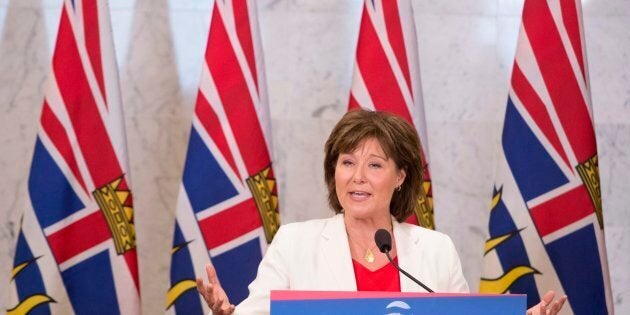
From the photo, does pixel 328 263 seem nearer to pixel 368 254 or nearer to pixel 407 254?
pixel 368 254

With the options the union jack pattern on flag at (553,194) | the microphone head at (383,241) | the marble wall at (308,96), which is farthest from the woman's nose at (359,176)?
the marble wall at (308,96)

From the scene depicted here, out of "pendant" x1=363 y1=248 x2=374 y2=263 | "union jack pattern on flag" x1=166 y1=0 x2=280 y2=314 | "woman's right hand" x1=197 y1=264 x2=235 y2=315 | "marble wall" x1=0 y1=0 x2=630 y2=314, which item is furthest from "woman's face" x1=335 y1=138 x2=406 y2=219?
"marble wall" x1=0 y1=0 x2=630 y2=314

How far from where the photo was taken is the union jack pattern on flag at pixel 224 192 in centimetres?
411

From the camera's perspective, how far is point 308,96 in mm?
4848

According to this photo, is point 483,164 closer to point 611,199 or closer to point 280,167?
point 611,199

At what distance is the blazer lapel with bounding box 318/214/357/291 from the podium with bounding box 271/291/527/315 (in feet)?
2.09

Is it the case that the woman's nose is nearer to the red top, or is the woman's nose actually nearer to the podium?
the red top

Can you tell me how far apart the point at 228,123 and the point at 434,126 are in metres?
1.30

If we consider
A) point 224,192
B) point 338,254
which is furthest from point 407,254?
point 224,192

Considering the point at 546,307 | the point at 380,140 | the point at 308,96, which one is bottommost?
the point at 546,307

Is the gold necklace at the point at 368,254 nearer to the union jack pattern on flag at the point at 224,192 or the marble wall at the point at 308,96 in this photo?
the union jack pattern on flag at the point at 224,192

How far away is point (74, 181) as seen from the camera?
404cm

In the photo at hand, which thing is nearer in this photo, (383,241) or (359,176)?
(383,241)

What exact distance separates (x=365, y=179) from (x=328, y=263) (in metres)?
0.29
